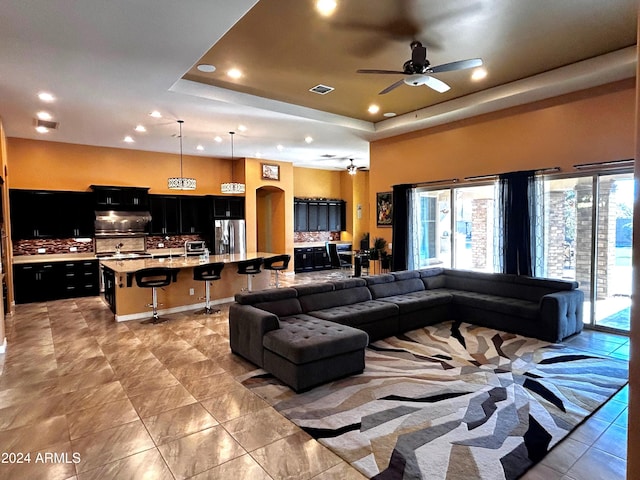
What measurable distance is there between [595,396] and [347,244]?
10.1 meters

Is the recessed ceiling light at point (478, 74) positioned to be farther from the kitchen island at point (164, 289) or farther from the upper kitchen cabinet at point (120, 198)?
the upper kitchen cabinet at point (120, 198)

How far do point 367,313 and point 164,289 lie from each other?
3900mm

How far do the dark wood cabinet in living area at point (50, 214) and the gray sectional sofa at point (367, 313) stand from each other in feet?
19.8

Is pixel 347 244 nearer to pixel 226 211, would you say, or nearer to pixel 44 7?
pixel 226 211

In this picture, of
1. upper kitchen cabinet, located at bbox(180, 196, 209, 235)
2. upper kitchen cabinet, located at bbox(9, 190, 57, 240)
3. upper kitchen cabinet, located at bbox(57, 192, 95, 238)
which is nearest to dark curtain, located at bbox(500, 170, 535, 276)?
upper kitchen cabinet, located at bbox(180, 196, 209, 235)

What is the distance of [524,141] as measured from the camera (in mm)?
6109

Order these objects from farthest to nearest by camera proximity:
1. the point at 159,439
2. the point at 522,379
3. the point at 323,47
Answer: the point at 323,47, the point at 522,379, the point at 159,439

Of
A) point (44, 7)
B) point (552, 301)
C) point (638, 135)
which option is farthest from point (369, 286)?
point (44, 7)

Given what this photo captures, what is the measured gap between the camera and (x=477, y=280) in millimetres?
6441

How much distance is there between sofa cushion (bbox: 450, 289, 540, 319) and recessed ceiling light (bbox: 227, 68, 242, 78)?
4796 mm

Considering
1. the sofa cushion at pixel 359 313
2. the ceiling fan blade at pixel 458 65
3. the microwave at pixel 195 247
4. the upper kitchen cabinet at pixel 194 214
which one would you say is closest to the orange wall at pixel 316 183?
the upper kitchen cabinet at pixel 194 214

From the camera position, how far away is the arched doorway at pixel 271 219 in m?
11.7

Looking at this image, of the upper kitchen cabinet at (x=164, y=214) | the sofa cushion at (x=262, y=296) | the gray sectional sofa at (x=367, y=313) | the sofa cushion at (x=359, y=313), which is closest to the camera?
the gray sectional sofa at (x=367, y=313)

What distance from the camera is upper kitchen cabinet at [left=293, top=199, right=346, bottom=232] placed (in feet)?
41.0
